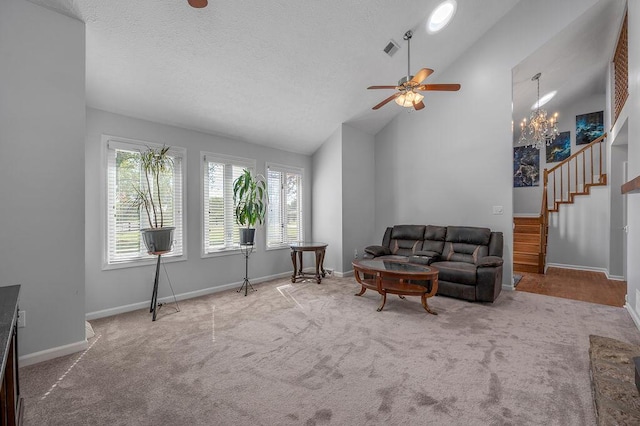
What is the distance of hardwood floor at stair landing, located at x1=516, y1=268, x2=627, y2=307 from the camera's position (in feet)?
13.5

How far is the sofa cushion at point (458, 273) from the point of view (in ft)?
12.8

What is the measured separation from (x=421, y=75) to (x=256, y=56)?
1974 millimetres

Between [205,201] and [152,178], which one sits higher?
[152,178]

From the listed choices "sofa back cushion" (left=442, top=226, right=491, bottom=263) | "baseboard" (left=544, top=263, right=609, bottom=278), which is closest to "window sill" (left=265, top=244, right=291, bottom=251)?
"sofa back cushion" (left=442, top=226, right=491, bottom=263)

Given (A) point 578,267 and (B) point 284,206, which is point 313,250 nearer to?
(B) point 284,206

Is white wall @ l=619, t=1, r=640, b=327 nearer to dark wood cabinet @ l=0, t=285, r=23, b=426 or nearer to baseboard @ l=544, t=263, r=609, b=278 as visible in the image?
baseboard @ l=544, t=263, r=609, b=278

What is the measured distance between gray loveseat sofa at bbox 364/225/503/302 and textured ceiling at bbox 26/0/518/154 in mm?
2523

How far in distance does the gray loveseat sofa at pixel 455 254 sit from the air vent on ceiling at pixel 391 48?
2967 millimetres

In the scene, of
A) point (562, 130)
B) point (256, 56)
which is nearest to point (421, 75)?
point (256, 56)

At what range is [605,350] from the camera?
81.1 inches

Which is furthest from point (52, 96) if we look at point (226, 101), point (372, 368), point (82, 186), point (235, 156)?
point (372, 368)

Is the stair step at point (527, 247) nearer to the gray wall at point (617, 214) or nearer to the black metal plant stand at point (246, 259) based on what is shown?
the gray wall at point (617, 214)

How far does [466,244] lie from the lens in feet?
15.4

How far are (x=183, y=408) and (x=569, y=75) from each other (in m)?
7.95
